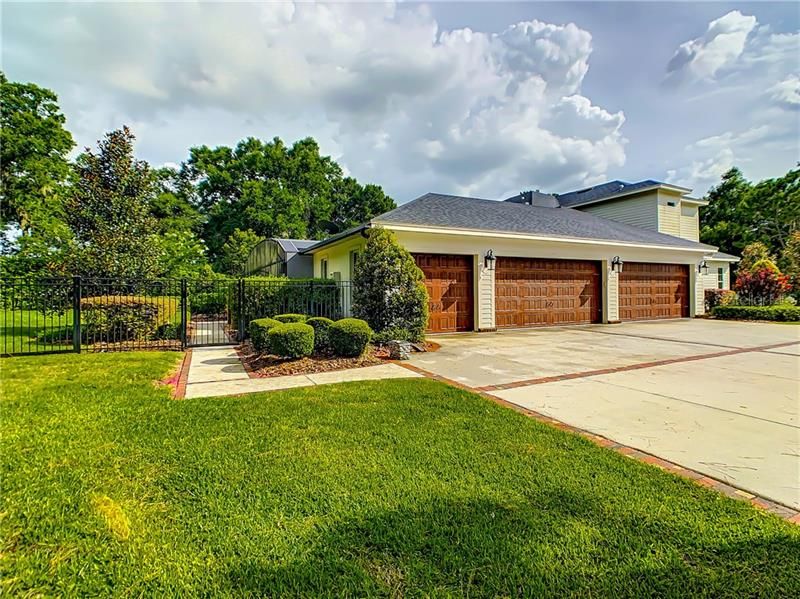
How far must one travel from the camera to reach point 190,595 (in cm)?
177

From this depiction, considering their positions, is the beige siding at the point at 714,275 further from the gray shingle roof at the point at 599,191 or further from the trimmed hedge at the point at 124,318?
the trimmed hedge at the point at 124,318

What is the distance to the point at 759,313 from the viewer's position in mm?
16031

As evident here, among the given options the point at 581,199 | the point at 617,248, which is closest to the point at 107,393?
the point at 617,248

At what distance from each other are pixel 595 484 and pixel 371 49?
10.1 metres

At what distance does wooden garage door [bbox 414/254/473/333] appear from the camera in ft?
38.2

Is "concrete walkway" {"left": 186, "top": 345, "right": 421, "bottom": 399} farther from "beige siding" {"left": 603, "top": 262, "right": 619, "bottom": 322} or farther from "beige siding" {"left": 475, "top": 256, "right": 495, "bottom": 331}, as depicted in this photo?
"beige siding" {"left": 603, "top": 262, "right": 619, "bottom": 322}

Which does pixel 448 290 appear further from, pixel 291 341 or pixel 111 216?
pixel 111 216

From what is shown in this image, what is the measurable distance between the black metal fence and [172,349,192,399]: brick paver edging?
1145 millimetres

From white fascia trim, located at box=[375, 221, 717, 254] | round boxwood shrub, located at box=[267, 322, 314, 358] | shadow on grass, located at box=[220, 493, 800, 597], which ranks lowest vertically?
shadow on grass, located at box=[220, 493, 800, 597]

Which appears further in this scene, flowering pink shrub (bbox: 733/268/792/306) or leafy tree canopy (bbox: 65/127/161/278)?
flowering pink shrub (bbox: 733/268/792/306)

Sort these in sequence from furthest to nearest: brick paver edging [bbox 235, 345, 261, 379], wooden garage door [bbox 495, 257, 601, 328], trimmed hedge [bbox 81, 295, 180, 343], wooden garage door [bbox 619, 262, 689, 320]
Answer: wooden garage door [bbox 619, 262, 689, 320] < wooden garage door [bbox 495, 257, 601, 328] < trimmed hedge [bbox 81, 295, 180, 343] < brick paver edging [bbox 235, 345, 261, 379]

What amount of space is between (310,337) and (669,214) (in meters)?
22.6

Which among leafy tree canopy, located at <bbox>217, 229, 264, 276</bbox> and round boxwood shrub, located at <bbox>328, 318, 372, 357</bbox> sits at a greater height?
leafy tree canopy, located at <bbox>217, 229, 264, 276</bbox>

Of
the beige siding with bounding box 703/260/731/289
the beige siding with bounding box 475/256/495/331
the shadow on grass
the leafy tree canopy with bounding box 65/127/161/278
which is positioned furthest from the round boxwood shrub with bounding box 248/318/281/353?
the beige siding with bounding box 703/260/731/289
